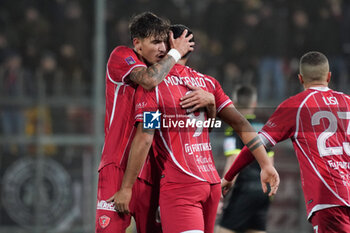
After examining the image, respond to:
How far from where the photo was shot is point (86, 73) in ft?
31.1

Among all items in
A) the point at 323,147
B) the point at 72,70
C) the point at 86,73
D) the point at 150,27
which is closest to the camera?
the point at 150,27

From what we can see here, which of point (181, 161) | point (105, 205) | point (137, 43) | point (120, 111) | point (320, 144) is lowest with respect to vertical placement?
point (105, 205)

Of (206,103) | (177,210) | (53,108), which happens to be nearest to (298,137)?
(206,103)

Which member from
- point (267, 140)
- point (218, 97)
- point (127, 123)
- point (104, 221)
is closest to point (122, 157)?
point (127, 123)

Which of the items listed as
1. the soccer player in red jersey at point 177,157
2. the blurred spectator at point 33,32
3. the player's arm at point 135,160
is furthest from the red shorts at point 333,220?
the blurred spectator at point 33,32

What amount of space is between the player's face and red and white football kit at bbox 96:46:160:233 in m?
0.09

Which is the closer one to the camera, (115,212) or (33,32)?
(115,212)

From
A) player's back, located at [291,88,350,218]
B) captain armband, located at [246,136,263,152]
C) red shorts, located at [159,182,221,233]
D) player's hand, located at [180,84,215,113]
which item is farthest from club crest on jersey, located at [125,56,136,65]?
player's back, located at [291,88,350,218]

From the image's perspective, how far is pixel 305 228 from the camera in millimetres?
9250

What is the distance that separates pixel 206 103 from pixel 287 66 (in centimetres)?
574

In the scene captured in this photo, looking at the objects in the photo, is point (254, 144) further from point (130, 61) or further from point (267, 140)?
point (130, 61)

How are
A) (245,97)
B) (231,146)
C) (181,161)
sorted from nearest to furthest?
(181,161) < (231,146) < (245,97)

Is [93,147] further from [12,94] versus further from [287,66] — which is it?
[287,66]

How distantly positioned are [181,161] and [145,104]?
458 millimetres
